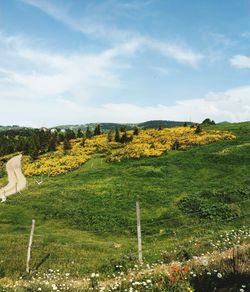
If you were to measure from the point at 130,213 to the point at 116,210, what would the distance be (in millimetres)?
1736

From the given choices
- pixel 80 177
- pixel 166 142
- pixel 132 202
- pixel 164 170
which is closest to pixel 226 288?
pixel 132 202

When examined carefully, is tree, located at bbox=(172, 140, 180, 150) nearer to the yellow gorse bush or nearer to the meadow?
the yellow gorse bush

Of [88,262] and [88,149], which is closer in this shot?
[88,262]

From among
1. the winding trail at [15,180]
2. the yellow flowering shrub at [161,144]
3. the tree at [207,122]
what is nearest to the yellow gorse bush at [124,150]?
the yellow flowering shrub at [161,144]

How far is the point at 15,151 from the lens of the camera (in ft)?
438

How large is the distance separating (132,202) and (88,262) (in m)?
18.9

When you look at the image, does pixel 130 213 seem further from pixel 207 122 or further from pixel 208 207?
pixel 207 122

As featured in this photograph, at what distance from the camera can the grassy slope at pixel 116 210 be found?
22.3 m

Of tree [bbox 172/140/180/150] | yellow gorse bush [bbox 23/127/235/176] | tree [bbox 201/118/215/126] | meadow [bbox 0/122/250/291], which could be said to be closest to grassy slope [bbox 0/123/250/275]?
meadow [bbox 0/122/250/291]

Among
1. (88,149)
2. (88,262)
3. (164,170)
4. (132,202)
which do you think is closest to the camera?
(88,262)

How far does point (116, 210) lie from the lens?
36.5m

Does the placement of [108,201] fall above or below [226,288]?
below

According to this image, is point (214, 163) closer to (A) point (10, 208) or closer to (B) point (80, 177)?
(B) point (80, 177)

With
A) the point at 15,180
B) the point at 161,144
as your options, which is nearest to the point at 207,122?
the point at 161,144
